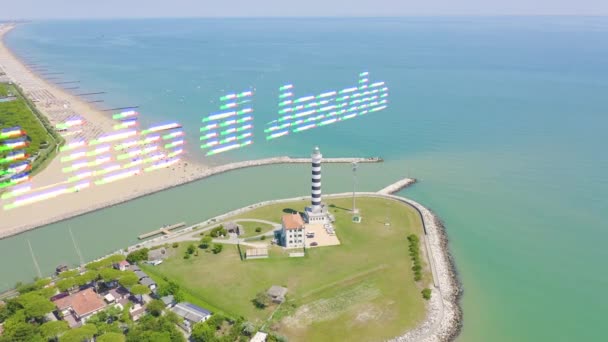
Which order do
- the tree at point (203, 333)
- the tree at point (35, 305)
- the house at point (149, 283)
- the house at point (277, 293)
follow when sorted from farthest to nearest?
the house at point (149, 283)
the house at point (277, 293)
the tree at point (35, 305)
the tree at point (203, 333)

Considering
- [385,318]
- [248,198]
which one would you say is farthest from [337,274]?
[248,198]

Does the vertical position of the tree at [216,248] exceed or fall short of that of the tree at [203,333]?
it exceeds it

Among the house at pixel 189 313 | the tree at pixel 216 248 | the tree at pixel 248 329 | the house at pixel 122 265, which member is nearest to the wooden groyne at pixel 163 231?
the house at pixel 122 265

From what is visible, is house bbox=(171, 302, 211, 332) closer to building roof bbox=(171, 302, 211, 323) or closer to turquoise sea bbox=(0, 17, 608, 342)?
building roof bbox=(171, 302, 211, 323)

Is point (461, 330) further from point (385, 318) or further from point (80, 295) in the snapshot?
point (80, 295)

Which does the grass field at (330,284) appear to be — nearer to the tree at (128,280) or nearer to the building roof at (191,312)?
the building roof at (191,312)
